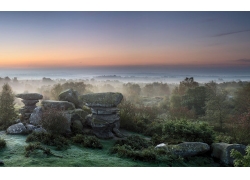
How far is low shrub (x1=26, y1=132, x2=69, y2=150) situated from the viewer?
1056 cm

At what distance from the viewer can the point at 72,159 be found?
895 centimetres

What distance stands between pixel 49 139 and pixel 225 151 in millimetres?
8817

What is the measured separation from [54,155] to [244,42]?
11121 millimetres

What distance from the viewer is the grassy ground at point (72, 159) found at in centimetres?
824

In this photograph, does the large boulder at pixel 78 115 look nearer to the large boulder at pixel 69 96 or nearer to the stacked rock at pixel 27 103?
the large boulder at pixel 69 96

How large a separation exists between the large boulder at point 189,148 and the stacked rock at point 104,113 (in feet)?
15.2

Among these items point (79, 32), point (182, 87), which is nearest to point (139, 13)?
point (79, 32)

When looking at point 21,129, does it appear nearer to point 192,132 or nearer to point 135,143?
point 135,143

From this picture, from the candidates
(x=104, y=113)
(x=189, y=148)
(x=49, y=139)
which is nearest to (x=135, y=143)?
(x=189, y=148)

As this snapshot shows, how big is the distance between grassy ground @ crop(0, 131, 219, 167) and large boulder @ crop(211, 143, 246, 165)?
49cm

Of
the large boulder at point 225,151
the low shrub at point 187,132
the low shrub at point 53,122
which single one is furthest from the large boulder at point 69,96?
the large boulder at point 225,151

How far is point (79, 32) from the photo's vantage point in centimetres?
1329

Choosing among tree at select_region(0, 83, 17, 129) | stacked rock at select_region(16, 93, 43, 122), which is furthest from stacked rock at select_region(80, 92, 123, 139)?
tree at select_region(0, 83, 17, 129)

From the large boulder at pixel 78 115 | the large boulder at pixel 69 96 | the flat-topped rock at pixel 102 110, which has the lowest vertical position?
the large boulder at pixel 78 115
